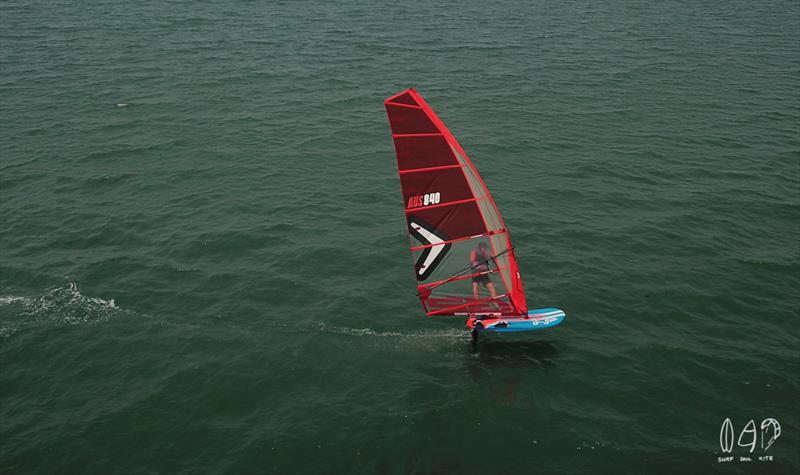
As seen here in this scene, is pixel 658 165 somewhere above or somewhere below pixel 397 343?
above

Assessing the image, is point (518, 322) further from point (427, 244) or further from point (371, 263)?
point (371, 263)

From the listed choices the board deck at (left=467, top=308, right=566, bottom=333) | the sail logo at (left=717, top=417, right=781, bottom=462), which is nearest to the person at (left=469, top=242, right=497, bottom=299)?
the board deck at (left=467, top=308, right=566, bottom=333)

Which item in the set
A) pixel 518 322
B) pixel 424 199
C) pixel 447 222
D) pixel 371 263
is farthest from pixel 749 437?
pixel 371 263

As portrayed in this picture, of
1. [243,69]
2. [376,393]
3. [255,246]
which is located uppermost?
[243,69]

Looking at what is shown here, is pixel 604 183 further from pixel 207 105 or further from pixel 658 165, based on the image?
pixel 207 105

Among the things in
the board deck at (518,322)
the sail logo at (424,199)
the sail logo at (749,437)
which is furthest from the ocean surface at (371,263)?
the sail logo at (424,199)

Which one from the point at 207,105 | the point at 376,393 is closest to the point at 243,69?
the point at 207,105

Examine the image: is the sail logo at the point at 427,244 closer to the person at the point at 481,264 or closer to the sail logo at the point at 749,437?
the person at the point at 481,264
